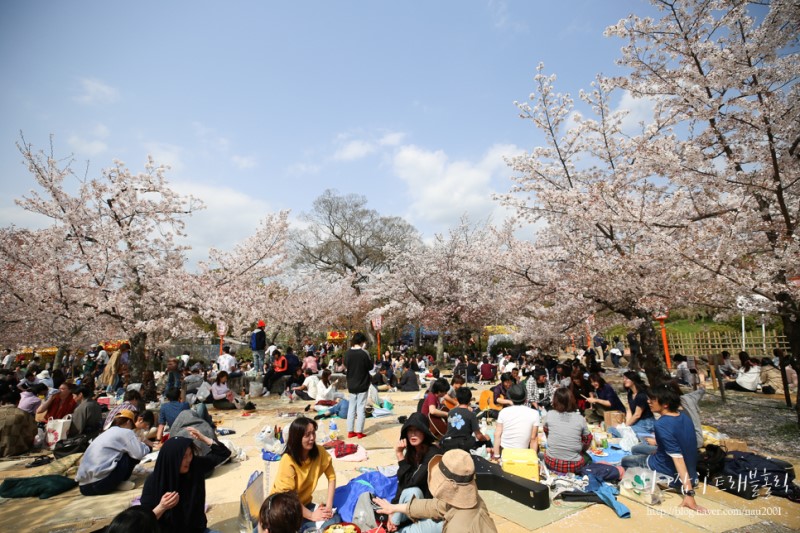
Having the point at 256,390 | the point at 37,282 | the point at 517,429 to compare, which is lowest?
the point at 256,390

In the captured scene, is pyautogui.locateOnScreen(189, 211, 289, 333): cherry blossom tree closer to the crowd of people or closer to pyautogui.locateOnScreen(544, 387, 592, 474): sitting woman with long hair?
the crowd of people

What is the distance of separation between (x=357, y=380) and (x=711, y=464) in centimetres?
481

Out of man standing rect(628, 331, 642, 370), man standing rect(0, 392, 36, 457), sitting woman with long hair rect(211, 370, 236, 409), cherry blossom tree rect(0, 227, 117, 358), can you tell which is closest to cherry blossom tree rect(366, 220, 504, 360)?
man standing rect(628, 331, 642, 370)

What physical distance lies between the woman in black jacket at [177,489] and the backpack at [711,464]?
206 inches

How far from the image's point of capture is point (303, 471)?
3463 mm

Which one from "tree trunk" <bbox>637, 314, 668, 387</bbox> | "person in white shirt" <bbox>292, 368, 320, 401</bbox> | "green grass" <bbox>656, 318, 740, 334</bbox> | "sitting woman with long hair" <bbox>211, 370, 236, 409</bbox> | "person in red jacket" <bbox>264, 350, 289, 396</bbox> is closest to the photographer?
"tree trunk" <bbox>637, 314, 668, 387</bbox>

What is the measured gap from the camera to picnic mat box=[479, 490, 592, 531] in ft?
12.5

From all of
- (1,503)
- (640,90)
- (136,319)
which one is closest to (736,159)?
(640,90)

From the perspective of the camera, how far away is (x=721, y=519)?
3.74 metres

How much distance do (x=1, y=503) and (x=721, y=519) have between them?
7704mm

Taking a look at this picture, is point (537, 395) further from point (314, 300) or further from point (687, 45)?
point (314, 300)

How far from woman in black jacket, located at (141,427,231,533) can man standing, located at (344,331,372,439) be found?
345cm

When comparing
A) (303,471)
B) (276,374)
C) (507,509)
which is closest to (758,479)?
(507,509)

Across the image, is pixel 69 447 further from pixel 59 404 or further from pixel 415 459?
pixel 415 459
